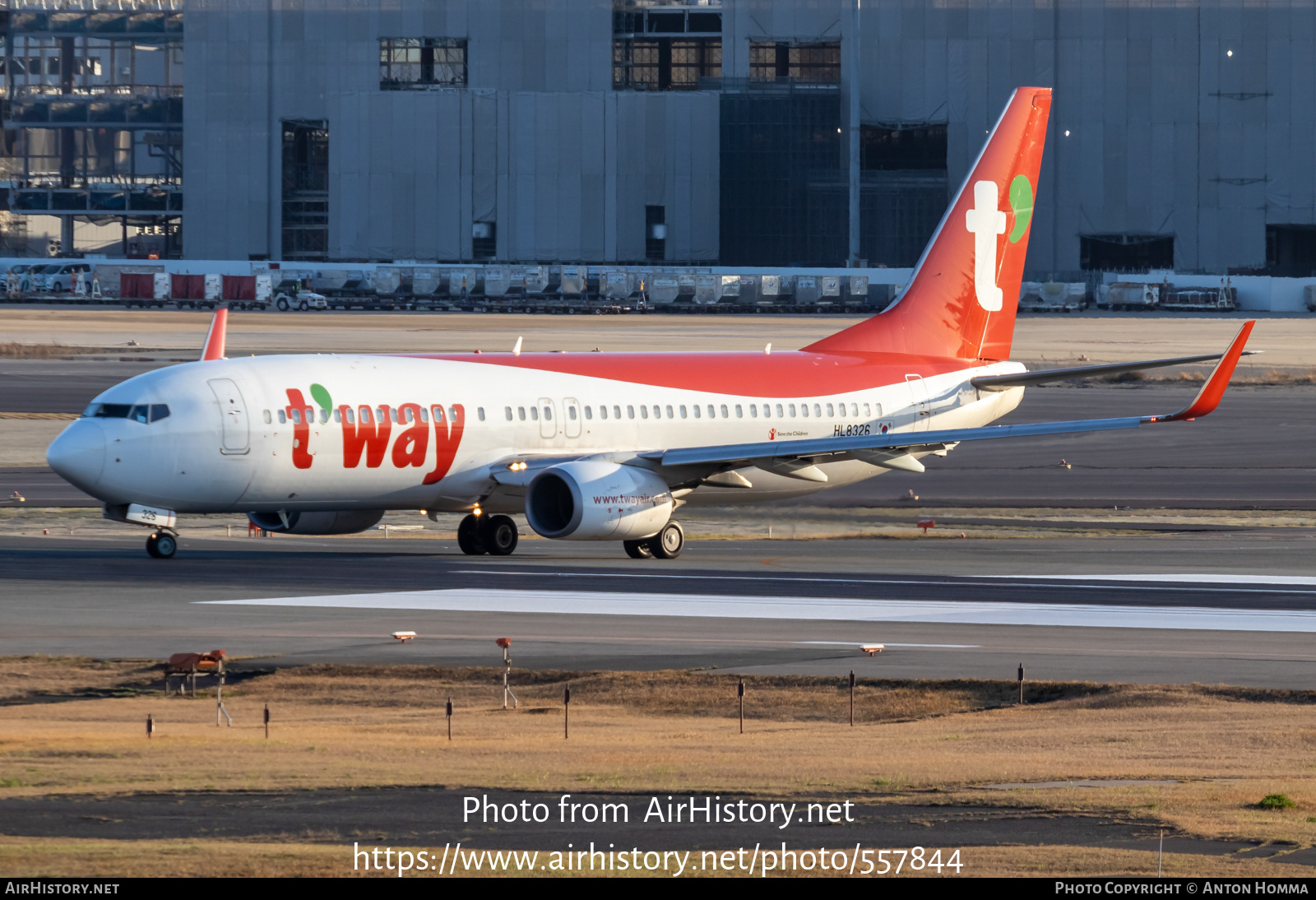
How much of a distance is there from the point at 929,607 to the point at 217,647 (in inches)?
460

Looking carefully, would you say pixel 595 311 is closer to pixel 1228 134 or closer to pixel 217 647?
pixel 1228 134

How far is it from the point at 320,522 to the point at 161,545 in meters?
3.28

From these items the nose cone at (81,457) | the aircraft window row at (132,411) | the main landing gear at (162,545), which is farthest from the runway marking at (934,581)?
the nose cone at (81,457)

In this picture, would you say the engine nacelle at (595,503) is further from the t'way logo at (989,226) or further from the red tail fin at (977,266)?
the t'way logo at (989,226)

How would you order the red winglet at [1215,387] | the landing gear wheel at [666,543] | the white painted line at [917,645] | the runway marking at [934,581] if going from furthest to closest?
the landing gear wheel at [666,543], the red winglet at [1215,387], the runway marking at [934,581], the white painted line at [917,645]

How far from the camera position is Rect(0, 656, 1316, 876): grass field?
13852 millimetres

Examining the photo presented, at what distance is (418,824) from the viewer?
1388 cm

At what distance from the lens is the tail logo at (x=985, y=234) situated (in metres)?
46.2

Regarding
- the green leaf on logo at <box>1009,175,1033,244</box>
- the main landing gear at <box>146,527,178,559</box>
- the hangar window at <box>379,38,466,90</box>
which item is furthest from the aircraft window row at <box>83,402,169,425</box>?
the hangar window at <box>379,38,466,90</box>

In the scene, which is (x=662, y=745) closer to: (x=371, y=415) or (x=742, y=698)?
(x=742, y=698)

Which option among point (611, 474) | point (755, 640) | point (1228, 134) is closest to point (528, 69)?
point (1228, 134)

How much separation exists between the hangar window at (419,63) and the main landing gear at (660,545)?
375ft

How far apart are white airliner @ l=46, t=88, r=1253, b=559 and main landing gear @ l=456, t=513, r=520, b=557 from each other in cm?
4

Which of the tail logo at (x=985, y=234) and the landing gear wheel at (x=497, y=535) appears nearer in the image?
the landing gear wheel at (x=497, y=535)
